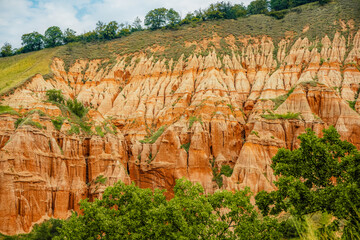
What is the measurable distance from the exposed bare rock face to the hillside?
0.17m

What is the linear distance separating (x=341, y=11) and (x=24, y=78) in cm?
6836

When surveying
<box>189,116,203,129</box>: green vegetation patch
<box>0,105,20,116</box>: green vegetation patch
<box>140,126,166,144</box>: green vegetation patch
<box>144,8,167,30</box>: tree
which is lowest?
<box>140,126,166,144</box>: green vegetation patch

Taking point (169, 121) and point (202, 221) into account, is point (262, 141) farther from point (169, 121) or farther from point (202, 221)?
point (202, 221)

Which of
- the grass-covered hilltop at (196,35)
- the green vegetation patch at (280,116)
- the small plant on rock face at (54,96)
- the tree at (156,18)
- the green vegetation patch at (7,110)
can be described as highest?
the tree at (156,18)

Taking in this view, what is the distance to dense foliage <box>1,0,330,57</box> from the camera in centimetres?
8519

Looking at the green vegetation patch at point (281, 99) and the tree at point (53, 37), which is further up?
the tree at point (53, 37)

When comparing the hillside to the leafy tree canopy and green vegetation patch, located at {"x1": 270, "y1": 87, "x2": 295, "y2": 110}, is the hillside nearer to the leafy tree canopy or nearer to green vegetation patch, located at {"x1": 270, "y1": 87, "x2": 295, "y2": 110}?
green vegetation patch, located at {"x1": 270, "y1": 87, "x2": 295, "y2": 110}

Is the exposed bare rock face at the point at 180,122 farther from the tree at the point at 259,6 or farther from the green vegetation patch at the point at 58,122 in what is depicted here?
the tree at the point at 259,6

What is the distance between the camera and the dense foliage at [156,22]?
85.2 m

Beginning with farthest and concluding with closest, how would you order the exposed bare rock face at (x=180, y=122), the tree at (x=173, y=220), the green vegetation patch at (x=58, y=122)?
the green vegetation patch at (x=58, y=122) → the exposed bare rock face at (x=180, y=122) → the tree at (x=173, y=220)

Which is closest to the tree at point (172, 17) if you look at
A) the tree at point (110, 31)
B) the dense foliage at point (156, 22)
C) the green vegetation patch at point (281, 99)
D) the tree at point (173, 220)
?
the dense foliage at point (156, 22)

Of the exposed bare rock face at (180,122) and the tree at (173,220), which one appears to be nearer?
the tree at (173,220)

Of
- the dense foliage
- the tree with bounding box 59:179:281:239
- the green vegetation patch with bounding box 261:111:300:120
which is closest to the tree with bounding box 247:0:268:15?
the dense foliage

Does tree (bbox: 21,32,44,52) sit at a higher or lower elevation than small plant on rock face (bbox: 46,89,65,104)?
higher
